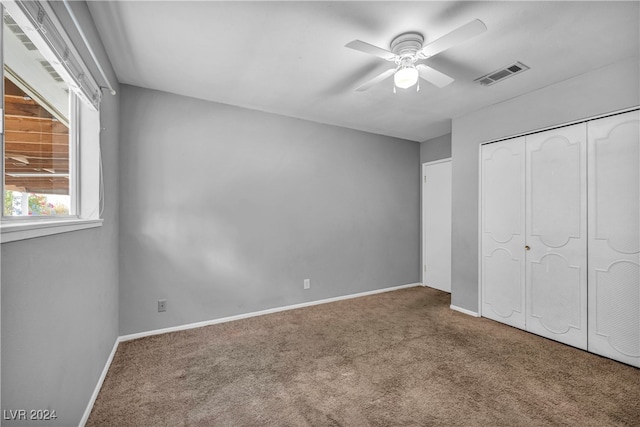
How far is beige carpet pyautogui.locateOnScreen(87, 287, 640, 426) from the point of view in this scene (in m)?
1.70

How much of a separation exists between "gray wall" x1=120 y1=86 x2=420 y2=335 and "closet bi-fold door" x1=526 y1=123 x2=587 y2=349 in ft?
6.34

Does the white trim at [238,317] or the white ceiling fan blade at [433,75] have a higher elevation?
the white ceiling fan blade at [433,75]

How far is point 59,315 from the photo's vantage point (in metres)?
1.30

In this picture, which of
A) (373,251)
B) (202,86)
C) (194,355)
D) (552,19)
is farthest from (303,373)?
(552,19)

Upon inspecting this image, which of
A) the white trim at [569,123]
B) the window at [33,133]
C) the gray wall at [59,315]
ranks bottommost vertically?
the gray wall at [59,315]

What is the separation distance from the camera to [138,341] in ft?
8.86

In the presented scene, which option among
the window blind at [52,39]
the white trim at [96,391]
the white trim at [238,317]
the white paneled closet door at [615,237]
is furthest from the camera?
the white trim at [238,317]

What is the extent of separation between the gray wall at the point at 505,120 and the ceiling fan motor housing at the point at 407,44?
167 cm

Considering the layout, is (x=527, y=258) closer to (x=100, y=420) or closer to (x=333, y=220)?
(x=333, y=220)

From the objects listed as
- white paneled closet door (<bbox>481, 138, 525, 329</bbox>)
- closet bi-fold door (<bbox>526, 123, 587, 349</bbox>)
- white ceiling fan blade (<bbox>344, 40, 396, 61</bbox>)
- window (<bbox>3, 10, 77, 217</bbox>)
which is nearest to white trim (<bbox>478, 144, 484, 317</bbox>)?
white paneled closet door (<bbox>481, 138, 525, 329</bbox>)

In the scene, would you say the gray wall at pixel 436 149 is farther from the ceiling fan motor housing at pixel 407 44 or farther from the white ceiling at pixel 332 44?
the ceiling fan motor housing at pixel 407 44

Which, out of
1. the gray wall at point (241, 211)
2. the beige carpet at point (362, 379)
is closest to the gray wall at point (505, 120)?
the beige carpet at point (362, 379)

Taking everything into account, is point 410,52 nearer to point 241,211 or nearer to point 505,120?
point 505,120

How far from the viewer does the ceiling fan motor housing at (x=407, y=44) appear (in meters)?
1.92
